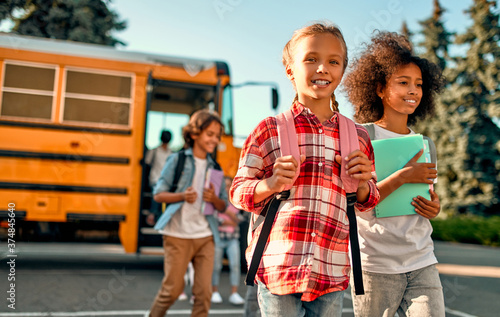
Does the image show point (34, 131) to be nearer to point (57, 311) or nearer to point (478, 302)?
point (57, 311)

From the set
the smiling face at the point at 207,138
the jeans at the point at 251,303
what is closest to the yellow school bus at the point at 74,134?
the smiling face at the point at 207,138

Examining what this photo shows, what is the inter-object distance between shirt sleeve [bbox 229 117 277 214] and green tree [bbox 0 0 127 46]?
15158mm

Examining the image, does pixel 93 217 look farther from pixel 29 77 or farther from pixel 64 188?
pixel 29 77

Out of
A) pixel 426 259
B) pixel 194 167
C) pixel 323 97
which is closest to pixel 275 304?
pixel 323 97

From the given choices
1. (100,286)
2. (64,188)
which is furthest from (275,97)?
(100,286)

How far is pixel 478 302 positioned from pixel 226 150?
12.1 ft

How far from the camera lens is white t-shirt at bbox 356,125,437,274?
195cm

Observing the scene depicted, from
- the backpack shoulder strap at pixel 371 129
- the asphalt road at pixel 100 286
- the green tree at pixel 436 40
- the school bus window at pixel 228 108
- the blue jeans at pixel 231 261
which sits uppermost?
the green tree at pixel 436 40

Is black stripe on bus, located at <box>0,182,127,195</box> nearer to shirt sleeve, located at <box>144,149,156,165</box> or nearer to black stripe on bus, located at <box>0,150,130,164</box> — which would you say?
black stripe on bus, located at <box>0,150,130,164</box>

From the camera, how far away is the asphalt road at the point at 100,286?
4332 mm

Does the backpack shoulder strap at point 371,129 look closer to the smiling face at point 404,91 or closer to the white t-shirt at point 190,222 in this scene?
the smiling face at point 404,91

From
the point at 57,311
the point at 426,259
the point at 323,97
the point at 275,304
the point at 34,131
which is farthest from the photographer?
the point at 34,131

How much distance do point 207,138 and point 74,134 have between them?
3297mm

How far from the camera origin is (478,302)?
5.34m
